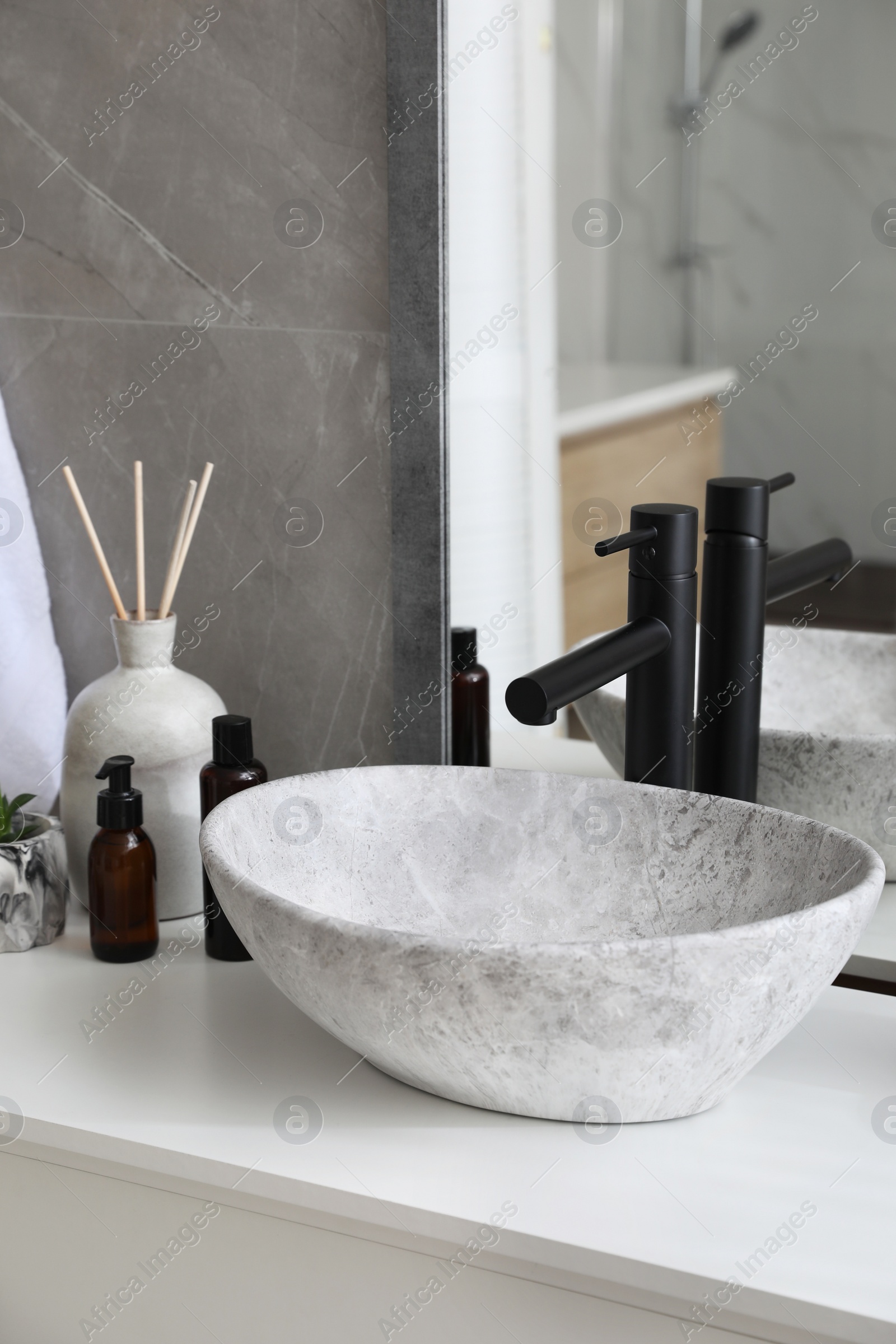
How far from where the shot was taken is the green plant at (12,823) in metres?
0.97

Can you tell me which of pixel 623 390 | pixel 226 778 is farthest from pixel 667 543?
pixel 226 778

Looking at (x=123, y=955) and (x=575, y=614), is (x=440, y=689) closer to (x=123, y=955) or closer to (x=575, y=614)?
(x=575, y=614)

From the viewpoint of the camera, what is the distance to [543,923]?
2.88ft

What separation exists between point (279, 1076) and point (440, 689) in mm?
367

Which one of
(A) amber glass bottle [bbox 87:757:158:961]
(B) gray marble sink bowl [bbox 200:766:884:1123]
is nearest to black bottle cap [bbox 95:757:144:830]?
(A) amber glass bottle [bbox 87:757:158:961]

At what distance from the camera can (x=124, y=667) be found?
1008 millimetres

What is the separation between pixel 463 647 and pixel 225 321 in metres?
0.34

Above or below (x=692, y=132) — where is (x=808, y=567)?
below

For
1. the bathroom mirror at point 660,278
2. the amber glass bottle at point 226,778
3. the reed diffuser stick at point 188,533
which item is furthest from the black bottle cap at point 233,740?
the bathroom mirror at point 660,278

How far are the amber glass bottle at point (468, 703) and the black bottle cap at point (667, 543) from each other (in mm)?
211

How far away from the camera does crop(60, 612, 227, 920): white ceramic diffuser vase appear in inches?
38.8

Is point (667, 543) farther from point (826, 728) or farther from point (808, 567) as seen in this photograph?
point (826, 728)

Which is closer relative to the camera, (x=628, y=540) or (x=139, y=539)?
(x=628, y=540)

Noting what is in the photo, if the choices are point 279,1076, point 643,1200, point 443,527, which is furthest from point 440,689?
point 643,1200
